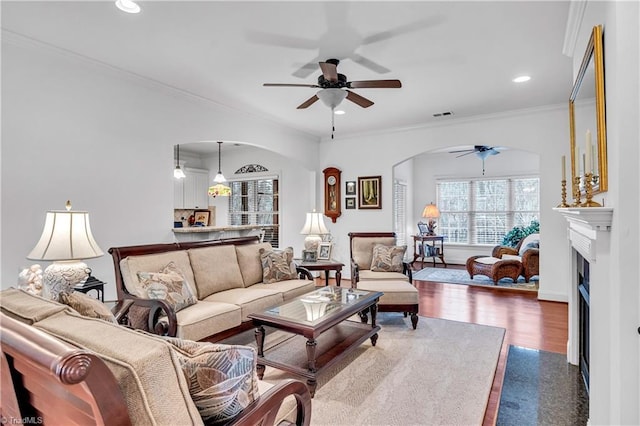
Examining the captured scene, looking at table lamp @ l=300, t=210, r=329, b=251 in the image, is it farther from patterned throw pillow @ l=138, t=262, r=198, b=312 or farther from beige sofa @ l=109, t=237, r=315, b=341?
patterned throw pillow @ l=138, t=262, r=198, b=312

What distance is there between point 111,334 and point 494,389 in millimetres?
2674

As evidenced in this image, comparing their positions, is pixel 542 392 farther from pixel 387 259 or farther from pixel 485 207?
pixel 485 207

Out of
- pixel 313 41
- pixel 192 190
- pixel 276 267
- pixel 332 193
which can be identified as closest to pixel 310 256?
pixel 276 267

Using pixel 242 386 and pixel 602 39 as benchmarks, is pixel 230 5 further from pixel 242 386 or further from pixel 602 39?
pixel 242 386

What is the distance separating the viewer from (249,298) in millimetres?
3326

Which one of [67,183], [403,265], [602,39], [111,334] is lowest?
[403,265]

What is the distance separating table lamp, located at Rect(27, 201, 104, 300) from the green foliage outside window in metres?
7.59

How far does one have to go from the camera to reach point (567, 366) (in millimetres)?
2895

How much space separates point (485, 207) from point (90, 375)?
891 centimetres

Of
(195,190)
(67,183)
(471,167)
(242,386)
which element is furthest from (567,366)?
(195,190)

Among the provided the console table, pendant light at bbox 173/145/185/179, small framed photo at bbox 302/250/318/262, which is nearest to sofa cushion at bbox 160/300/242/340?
small framed photo at bbox 302/250/318/262

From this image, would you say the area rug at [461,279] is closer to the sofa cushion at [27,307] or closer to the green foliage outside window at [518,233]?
the green foliage outside window at [518,233]

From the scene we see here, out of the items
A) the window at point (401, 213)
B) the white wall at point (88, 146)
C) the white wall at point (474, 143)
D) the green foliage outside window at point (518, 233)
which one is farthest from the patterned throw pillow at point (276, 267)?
the green foliage outside window at point (518, 233)

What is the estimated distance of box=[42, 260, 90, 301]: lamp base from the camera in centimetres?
235
